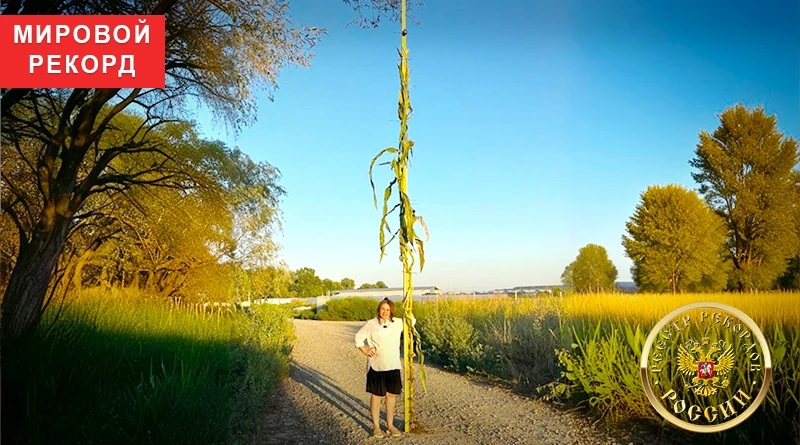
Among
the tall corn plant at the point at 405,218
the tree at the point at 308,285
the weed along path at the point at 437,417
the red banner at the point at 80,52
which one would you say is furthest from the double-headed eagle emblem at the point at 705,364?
the tree at the point at 308,285

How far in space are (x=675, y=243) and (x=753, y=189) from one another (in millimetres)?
7193

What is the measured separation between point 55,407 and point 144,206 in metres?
6.44

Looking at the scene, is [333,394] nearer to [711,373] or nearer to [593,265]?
[711,373]

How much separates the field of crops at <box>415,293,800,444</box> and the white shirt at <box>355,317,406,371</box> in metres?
2.30

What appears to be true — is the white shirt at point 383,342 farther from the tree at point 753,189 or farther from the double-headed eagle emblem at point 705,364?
the tree at point 753,189

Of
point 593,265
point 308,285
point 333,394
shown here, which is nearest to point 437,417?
point 333,394

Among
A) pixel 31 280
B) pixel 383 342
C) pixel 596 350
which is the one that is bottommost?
pixel 596 350

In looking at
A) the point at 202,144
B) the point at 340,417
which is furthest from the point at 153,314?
the point at 202,144

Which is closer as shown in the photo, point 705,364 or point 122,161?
point 705,364

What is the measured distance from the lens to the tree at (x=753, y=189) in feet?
38.8

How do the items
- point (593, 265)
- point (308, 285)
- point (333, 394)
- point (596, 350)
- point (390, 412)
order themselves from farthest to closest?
point (308, 285) < point (593, 265) < point (333, 394) < point (596, 350) < point (390, 412)

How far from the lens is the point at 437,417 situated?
6.81 meters

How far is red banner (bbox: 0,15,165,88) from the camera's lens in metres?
4.98

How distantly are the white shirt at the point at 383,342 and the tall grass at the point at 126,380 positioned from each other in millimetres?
1403
